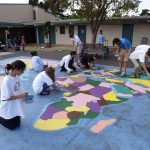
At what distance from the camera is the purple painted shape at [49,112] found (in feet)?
15.8

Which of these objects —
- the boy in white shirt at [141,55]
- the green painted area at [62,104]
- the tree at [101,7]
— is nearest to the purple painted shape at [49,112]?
the green painted area at [62,104]

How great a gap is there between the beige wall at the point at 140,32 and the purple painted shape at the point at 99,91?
13.8 meters

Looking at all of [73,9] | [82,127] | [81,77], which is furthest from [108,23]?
[82,127]

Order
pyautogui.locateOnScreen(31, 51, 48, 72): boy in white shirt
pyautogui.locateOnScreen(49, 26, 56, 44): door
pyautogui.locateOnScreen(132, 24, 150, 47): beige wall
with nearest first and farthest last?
1. pyautogui.locateOnScreen(31, 51, 48, 72): boy in white shirt
2. pyautogui.locateOnScreen(132, 24, 150, 47): beige wall
3. pyautogui.locateOnScreen(49, 26, 56, 44): door

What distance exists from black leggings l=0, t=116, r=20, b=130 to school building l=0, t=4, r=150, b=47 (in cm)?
1495

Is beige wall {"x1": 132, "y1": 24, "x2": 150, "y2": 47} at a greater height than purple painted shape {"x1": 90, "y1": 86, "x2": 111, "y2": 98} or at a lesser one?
greater

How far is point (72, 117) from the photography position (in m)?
4.79

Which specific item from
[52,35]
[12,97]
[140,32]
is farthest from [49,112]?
[52,35]

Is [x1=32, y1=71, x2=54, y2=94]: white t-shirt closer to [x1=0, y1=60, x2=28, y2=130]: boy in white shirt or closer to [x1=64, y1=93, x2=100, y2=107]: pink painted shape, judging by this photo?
[x1=64, y1=93, x2=100, y2=107]: pink painted shape

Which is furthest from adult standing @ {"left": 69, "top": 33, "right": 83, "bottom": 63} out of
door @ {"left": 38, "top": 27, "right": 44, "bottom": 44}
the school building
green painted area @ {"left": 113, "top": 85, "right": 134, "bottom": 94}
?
door @ {"left": 38, "top": 27, "right": 44, "bottom": 44}

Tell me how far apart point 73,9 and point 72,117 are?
11.8 meters

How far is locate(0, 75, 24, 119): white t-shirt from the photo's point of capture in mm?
3936

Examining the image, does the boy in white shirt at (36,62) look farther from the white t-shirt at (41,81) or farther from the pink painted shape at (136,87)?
the pink painted shape at (136,87)

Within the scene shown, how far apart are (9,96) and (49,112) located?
1361 millimetres
